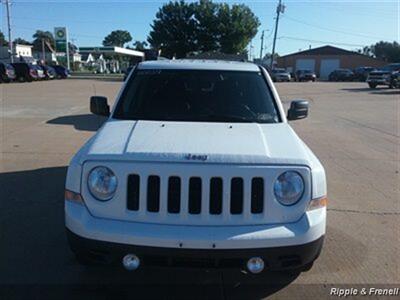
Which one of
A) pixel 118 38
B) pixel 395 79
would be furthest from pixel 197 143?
pixel 118 38

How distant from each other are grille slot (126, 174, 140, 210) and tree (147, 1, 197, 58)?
56.4 metres

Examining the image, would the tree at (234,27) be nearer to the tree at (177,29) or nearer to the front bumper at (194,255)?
the tree at (177,29)

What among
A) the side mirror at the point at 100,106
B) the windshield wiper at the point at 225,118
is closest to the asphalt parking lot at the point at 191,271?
the side mirror at the point at 100,106

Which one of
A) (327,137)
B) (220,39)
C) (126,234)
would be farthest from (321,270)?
(220,39)

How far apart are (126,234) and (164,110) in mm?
1761

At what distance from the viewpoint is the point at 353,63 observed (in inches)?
3329

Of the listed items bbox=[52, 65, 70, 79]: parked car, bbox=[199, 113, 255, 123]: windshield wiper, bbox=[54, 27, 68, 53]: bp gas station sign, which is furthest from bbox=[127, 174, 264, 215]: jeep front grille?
bbox=[54, 27, 68, 53]: bp gas station sign

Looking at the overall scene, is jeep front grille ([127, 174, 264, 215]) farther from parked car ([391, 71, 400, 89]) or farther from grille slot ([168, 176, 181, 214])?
parked car ([391, 71, 400, 89])

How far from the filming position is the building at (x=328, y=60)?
84562mm

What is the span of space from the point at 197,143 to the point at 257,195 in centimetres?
64

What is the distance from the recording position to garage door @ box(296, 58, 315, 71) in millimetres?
86250

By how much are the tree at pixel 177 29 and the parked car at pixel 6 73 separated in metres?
24.0

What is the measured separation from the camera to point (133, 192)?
326 centimetres

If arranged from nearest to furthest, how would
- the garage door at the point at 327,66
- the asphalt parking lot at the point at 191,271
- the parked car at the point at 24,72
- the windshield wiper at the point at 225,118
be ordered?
the asphalt parking lot at the point at 191,271, the windshield wiper at the point at 225,118, the parked car at the point at 24,72, the garage door at the point at 327,66
